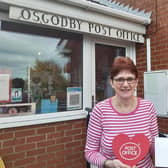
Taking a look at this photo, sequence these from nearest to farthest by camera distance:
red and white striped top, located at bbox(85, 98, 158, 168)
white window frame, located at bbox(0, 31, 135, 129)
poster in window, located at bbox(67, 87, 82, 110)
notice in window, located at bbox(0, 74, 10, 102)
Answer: red and white striped top, located at bbox(85, 98, 158, 168) < notice in window, located at bbox(0, 74, 10, 102) < white window frame, located at bbox(0, 31, 135, 129) < poster in window, located at bbox(67, 87, 82, 110)

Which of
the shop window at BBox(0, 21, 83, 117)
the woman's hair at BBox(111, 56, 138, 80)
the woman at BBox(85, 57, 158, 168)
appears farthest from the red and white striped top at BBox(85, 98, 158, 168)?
the shop window at BBox(0, 21, 83, 117)

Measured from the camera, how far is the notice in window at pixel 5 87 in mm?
2405

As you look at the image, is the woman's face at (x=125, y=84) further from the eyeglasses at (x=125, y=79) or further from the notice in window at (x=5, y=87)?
the notice in window at (x=5, y=87)

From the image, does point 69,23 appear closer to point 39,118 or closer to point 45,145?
point 39,118

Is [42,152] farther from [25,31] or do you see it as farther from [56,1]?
[56,1]

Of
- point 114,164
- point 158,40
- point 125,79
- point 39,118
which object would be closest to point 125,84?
point 125,79

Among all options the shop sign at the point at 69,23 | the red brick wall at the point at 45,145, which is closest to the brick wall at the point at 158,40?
the shop sign at the point at 69,23

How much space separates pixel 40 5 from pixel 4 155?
178 cm

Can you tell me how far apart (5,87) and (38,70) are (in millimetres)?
497

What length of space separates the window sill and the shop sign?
3.73 ft

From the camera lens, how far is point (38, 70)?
2.75m

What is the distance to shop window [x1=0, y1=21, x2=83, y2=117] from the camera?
Result: 2.48m

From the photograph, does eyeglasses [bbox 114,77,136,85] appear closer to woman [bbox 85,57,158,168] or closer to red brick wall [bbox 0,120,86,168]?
woman [bbox 85,57,158,168]

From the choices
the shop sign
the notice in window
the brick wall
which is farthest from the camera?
the brick wall
